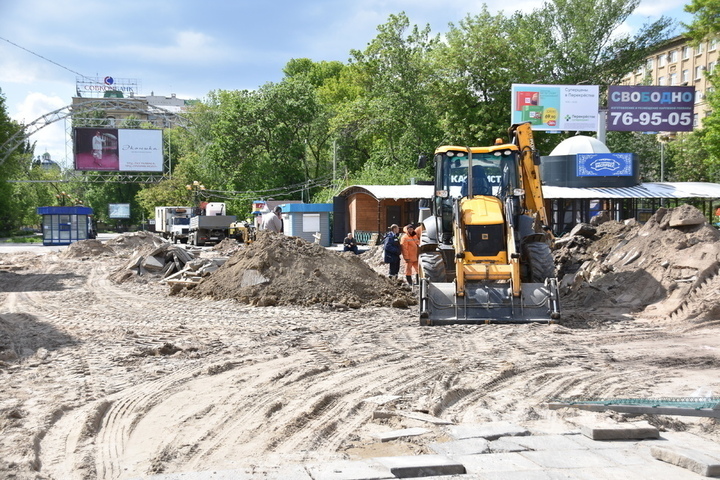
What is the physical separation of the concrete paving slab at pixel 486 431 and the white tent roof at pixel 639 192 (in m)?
31.3

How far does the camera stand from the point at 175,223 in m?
48.4

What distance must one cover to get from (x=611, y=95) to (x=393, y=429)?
109 feet

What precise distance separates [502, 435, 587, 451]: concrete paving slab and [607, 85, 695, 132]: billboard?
108 feet

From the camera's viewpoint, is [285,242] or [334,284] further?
[285,242]

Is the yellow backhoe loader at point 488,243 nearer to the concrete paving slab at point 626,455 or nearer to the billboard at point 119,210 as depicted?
the concrete paving slab at point 626,455

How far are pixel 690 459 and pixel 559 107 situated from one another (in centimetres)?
3657

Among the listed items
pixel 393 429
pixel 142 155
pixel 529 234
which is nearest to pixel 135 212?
pixel 142 155

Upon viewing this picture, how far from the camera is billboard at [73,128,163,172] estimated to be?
58.1m

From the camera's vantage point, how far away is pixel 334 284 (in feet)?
49.1

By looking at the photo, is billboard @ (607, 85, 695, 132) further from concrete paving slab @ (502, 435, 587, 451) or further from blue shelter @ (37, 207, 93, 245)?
blue shelter @ (37, 207, 93, 245)

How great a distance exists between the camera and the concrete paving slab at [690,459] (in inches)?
180

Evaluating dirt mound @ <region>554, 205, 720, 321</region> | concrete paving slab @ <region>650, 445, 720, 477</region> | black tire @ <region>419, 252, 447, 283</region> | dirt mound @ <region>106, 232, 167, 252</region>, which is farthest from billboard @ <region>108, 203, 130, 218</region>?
concrete paving slab @ <region>650, 445, 720, 477</region>

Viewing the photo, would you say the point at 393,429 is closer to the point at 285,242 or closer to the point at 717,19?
the point at 285,242

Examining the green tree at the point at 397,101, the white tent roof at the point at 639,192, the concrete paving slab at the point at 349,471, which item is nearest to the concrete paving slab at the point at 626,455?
the concrete paving slab at the point at 349,471
